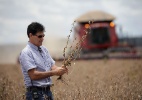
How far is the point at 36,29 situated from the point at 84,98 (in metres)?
1.71

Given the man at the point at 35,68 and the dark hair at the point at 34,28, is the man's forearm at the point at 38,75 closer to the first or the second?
the man at the point at 35,68

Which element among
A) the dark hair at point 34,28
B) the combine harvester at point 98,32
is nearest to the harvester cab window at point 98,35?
the combine harvester at point 98,32

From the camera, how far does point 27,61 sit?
14.9 feet

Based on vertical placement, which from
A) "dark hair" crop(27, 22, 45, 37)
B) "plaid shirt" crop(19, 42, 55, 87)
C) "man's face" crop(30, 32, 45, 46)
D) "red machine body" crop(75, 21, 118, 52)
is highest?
"dark hair" crop(27, 22, 45, 37)

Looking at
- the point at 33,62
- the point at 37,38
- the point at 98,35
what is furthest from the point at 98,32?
the point at 33,62

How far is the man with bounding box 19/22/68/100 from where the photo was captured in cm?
454

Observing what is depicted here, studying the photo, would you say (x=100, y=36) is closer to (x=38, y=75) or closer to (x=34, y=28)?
(x=34, y=28)

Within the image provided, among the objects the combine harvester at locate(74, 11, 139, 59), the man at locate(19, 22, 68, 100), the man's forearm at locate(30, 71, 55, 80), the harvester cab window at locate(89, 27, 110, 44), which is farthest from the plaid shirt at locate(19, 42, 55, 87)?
the harvester cab window at locate(89, 27, 110, 44)

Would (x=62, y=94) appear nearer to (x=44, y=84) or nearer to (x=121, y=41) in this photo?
(x=44, y=84)

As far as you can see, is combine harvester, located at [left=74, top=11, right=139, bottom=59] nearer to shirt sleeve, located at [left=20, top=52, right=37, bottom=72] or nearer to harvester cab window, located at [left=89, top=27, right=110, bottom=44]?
harvester cab window, located at [left=89, top=27, right=110, bottom=44]

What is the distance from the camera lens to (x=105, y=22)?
27.9 meters

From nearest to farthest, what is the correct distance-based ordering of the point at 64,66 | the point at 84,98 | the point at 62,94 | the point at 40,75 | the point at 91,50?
the point at 40,75 < the point at 64,66 < the point at 84,98 < the point at 62,94 < the point at 91,50

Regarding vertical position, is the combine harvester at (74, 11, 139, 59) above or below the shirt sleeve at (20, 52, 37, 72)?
below

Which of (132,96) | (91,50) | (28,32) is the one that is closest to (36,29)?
(28,32)
